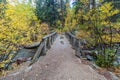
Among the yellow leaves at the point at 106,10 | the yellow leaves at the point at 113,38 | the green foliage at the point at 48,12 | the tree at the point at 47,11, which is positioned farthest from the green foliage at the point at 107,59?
the tree at the point at 47,11

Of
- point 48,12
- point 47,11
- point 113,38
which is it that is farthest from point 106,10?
point 47,11

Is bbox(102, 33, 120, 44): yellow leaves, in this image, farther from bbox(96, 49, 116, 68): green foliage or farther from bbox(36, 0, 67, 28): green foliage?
bbox(36, 0, 67, 28): green foliage

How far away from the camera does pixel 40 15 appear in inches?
1410

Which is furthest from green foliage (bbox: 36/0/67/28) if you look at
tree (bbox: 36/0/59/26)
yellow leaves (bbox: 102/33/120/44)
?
yellow leaves (bbox: 102/33/120/44)

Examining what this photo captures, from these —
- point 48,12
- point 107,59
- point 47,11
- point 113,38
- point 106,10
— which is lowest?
point 107,59

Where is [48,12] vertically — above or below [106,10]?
above

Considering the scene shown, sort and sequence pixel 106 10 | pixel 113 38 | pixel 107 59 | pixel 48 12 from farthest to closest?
1. pixel 48 12
2. pixel 113 38
3. pixel 107 59
4. pixel 106 10

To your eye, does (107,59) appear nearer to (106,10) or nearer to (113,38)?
(113,38)

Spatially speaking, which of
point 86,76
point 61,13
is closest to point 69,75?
point 86,76

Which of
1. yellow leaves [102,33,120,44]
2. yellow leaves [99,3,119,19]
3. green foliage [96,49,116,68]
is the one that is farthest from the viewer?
yellow leaves [102,33,120,44]

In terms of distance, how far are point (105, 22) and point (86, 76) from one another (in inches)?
169

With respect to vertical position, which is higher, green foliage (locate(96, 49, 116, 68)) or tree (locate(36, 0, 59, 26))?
tree (locate(36, 0, 59, 26))

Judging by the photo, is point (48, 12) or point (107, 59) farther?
point (48, 12)

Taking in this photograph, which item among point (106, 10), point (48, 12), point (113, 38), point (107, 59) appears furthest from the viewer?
point (48, 12)
